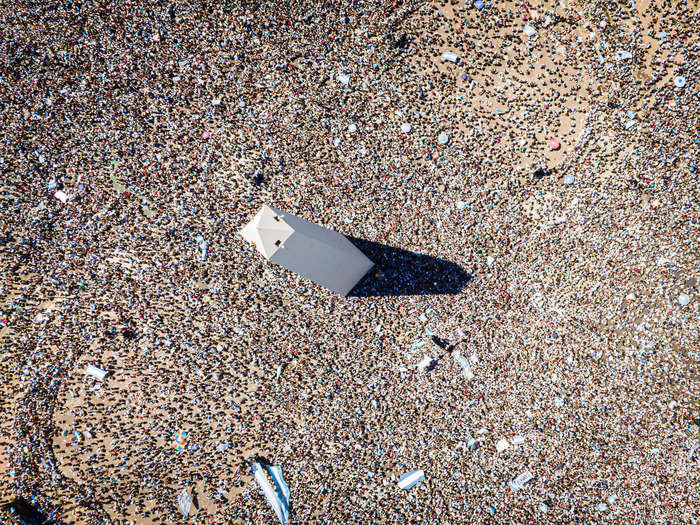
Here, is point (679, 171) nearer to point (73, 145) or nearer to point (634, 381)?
point (634, 381)

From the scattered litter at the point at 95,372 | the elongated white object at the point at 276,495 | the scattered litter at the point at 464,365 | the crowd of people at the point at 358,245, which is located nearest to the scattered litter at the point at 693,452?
the crowd of people at the point at 358,245

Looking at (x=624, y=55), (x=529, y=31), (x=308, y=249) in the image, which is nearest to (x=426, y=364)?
(x=308, y=249)

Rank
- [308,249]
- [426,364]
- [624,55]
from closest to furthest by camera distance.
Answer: [308,249], [624,55], [426,364]

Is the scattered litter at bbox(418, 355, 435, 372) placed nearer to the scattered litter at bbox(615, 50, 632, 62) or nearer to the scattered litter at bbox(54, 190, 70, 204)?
the scattered litter at bbox(615, 50, 632, 62)

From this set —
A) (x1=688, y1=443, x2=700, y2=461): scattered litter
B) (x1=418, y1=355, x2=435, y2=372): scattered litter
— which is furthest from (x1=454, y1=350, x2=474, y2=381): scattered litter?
(x1=688, y1=443, x2=700, y2=461): scattered litter

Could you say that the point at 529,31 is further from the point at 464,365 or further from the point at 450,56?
the point at 464,365

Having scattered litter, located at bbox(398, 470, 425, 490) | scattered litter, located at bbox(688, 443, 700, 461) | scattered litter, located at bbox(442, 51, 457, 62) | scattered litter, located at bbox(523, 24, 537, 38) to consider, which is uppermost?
scattered litter, located at bbox(442, 51, 457, 62)
